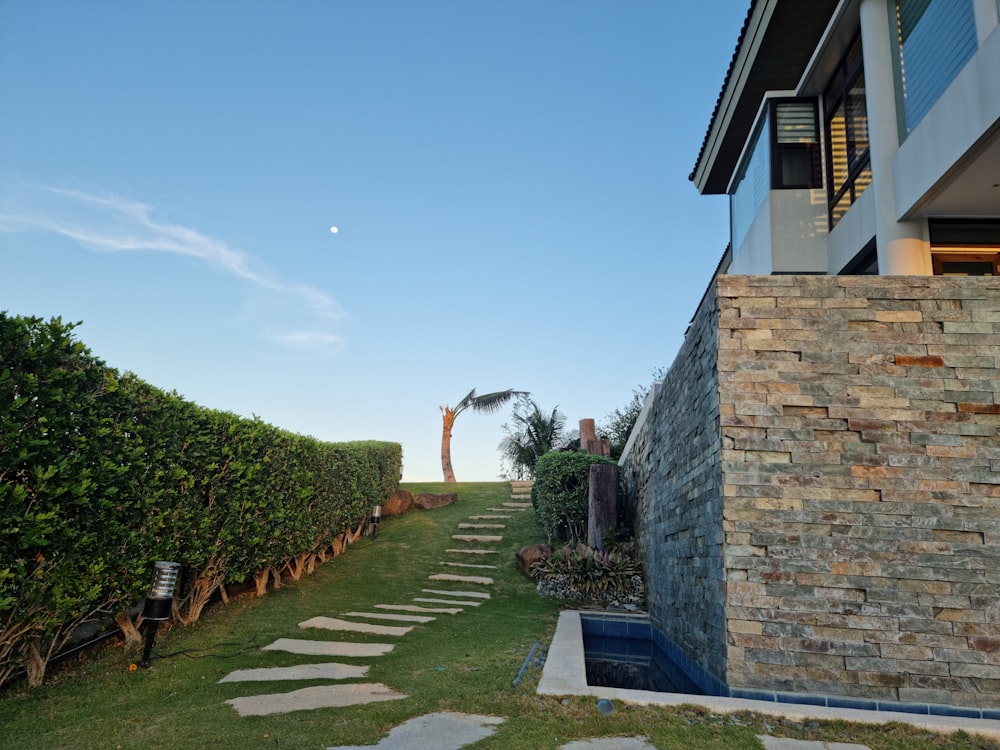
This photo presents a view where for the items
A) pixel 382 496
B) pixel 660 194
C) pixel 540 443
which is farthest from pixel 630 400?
pixel 382 496

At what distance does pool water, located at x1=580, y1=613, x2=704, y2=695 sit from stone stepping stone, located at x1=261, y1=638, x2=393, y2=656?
1.89 meters

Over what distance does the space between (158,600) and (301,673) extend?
1179 mm

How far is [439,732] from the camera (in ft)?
9.57

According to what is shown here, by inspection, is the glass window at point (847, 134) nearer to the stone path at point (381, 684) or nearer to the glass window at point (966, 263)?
the glass window at point (966, 263)

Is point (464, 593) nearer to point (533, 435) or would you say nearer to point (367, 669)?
point (367, 669)

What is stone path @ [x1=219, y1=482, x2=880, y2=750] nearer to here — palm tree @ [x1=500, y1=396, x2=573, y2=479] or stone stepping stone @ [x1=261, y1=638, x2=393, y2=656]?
stone stepping stone @ [x1=261, y1=638, x2=393, y2=656]

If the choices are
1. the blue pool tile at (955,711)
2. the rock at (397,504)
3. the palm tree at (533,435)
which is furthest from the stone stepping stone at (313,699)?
the palm tree at (533,435)

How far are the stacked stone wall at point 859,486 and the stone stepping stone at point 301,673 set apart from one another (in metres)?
2.68

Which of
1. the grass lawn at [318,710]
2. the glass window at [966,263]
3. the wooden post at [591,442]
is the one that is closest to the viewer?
the grass lawn at [318,710]

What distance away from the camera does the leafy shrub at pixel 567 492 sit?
33.6 feet

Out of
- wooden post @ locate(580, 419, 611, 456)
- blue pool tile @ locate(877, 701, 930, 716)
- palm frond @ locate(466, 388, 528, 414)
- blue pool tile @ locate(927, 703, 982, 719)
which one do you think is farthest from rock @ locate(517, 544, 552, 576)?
palm frond @ locate(466, 388, 528, 414)

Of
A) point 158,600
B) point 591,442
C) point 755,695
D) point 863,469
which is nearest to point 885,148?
point 863,469

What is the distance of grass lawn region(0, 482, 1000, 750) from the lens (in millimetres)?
2896

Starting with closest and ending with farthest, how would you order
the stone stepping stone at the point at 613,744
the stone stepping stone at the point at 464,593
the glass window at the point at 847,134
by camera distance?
1. the stone stepping stone at the point at 613,744
2. the glass window at the point at 847,134
3. the stone stepping stone at the point at 464,593
